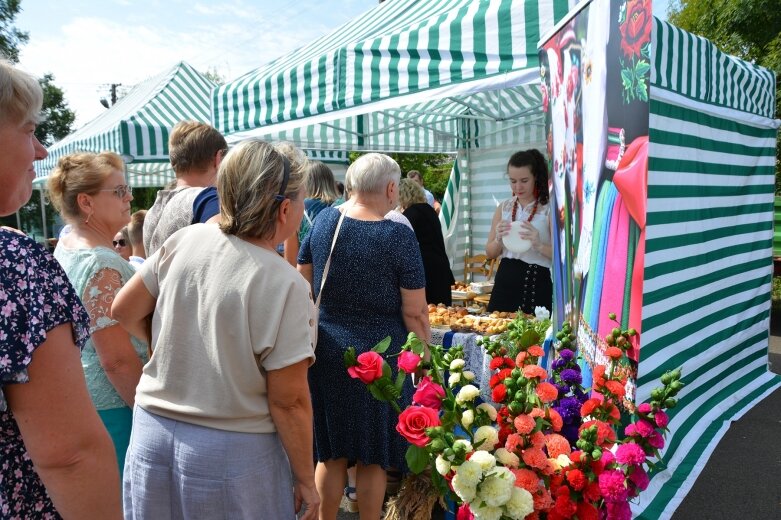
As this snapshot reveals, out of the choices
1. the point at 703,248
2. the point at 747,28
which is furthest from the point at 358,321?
the point at 747,28

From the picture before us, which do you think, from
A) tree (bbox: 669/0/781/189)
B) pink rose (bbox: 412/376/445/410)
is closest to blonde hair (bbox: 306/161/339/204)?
pink rose (bbox: 412/376/445/410)

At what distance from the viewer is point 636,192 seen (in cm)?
189

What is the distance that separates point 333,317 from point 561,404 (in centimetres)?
120

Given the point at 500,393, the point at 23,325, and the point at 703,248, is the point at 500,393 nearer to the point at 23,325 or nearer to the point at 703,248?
the point at 23,325

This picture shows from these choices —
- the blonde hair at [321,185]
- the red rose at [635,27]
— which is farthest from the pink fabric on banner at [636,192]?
the blonde hair at [321,185]

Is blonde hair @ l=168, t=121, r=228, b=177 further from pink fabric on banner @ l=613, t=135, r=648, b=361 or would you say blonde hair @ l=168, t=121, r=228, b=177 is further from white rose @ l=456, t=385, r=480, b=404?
white rose @ l=456, t=385, r=480, b=404

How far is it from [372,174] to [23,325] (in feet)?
5.61

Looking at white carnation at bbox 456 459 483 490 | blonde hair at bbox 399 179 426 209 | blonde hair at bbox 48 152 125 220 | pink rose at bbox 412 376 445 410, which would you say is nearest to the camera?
white carnation at bbox 456 459 483 490

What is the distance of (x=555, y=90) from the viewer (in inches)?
99.2

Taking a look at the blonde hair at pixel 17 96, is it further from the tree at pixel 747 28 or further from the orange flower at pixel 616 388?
the tree at pixel 747 28

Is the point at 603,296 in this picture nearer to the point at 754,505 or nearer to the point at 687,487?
the point at 687,487

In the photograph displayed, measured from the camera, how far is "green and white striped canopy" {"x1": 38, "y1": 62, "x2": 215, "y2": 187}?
733 cm

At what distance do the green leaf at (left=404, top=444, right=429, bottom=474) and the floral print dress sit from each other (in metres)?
0.62

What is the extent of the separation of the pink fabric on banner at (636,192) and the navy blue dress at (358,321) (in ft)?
2.66
